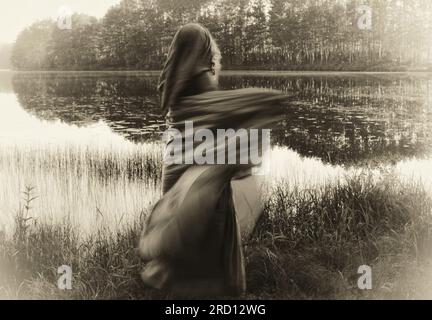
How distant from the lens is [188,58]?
402 cm

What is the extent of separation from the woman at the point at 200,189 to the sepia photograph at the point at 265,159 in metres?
0.22

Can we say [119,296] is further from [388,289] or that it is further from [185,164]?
[388,289]

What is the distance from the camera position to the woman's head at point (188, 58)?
157 inches

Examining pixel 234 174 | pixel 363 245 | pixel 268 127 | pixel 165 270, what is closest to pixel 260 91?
pixel 268 127

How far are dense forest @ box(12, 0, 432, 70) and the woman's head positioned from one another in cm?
132

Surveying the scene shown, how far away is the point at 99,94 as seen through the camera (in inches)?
222

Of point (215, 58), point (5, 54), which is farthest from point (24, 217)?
point (215, 58)

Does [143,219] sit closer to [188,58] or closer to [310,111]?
[188,58]

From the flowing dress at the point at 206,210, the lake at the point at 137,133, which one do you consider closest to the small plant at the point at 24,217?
the lake at the point at 137,133

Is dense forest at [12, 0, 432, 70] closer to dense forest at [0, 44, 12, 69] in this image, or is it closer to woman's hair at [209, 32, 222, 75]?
dense forest at [0, 44, 12, 69]

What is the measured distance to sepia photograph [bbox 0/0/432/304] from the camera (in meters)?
4.71

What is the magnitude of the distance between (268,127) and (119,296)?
2160 millimetres

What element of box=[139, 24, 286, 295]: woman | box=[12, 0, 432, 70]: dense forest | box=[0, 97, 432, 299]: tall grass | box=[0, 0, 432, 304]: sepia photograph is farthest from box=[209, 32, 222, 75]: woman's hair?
box=[0, 97, 432, 299]: tall grass

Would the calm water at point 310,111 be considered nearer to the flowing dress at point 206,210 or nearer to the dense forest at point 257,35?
the dense forest at point 257,35
